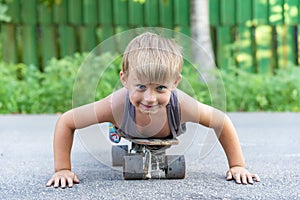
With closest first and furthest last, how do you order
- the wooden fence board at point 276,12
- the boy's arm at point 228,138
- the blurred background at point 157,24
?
1. the boy's arm at point 228,138
2. the blurred background at point 157,24
3. the wooden fence board at point 276,12

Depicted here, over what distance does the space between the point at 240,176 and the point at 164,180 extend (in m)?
0.30

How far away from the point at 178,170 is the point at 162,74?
471 millimetres

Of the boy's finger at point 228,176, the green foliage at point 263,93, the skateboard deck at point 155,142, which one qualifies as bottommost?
the green foliage at point 263,93

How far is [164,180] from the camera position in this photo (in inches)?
96.4

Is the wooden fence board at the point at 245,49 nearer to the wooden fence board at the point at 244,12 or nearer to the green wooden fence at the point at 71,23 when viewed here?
the wooden fence board at the point at 244,12

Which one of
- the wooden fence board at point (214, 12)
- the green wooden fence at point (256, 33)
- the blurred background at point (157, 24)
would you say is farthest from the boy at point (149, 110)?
the wooden fence board at point (214, 12)

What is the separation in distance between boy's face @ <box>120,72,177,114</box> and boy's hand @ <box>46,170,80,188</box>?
1.33 feet

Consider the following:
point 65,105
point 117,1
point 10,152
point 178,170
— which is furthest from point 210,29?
point 178,170

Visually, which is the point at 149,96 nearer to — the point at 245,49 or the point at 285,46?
the point at 245,49

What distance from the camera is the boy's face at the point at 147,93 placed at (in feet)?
7.19

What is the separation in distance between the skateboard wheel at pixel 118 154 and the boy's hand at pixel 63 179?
18 centimetres

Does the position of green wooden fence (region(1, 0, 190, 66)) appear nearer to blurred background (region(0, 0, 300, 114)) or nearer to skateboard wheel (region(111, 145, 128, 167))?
blurred background (region(0, 0, 300, 114))

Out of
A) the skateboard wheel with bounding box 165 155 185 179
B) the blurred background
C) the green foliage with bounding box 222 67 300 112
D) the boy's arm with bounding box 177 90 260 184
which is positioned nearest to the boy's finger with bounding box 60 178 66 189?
the skateboard wheel with bounding box 165 155 185 179

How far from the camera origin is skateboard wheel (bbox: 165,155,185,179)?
8.11 ft
